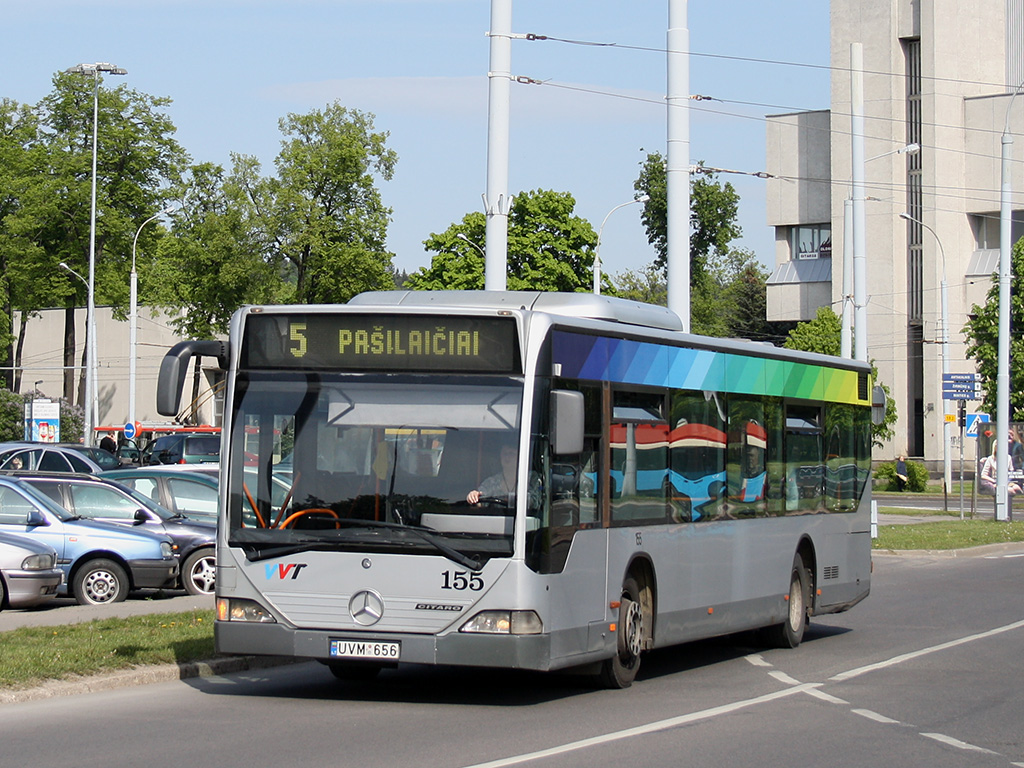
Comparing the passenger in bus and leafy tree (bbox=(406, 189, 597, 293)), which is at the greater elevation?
leafy tree (bbox=(406, 189, 597, 293))

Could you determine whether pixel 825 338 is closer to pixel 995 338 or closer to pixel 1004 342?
pixel 995 338

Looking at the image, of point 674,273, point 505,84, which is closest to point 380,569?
point 505,84

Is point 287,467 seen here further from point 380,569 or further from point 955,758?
point 955,758

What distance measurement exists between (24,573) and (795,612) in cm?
829

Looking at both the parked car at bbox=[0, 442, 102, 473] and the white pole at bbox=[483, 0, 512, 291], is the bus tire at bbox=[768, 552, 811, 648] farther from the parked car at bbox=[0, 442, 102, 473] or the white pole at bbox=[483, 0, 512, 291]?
the parked car at bbox=[0, 442, 102, 473]

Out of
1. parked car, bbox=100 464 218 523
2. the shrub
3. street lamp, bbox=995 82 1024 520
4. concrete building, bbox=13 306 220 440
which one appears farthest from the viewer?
concrete building, bbox=13 306 220 440

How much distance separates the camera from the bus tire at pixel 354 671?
39.8 feet

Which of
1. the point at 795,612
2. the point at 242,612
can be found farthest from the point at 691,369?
the point at 242,612

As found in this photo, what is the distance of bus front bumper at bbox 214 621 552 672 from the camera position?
10273 millimetres

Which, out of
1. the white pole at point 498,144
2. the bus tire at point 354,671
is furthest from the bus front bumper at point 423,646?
the white pole at point 498,144

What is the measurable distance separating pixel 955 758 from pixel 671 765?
5.51 ft

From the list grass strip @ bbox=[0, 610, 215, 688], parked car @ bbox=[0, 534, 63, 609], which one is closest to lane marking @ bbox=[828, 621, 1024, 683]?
grass strip @ bbox=[0, 610, 215, 688]

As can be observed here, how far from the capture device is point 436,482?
1046cm

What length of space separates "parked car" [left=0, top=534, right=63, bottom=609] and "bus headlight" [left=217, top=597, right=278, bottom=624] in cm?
674
